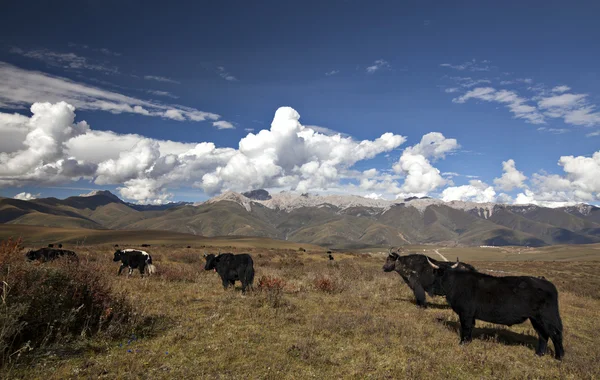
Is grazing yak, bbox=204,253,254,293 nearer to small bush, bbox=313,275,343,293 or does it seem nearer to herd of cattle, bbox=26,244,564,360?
small bush, bbox=313,275,343,293

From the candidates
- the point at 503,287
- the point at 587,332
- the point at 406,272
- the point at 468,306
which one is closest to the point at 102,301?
the point at 468,306

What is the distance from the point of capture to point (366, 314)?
1233 centimetres

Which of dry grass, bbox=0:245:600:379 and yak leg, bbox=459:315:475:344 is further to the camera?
yak leg, bbox=459:315:475:344

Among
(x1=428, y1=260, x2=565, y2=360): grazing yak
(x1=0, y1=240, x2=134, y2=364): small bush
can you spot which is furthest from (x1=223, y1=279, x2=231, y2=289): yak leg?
(x1=428, y1=260, x2=565, y2=360): grazing yak

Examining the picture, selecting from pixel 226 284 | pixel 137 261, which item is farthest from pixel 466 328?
pixel 137 261

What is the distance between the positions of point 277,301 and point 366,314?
3551 millimetres

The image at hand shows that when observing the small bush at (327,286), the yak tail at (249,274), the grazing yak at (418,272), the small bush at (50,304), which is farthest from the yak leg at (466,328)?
the small bush at (50,304)

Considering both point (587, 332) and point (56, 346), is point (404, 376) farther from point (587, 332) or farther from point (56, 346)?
point (587, 332)

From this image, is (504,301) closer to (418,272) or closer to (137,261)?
(418,272)

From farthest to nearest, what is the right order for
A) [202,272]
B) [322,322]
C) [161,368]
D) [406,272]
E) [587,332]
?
[202,272] → [406,272] → [587,332] → [322,322] → [161,368]

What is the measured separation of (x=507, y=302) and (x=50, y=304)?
12700 mm

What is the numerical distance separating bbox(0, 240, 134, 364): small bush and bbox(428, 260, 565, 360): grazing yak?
1027cm

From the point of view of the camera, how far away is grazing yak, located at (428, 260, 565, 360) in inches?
373

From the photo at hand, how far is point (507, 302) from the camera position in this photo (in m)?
9.95
